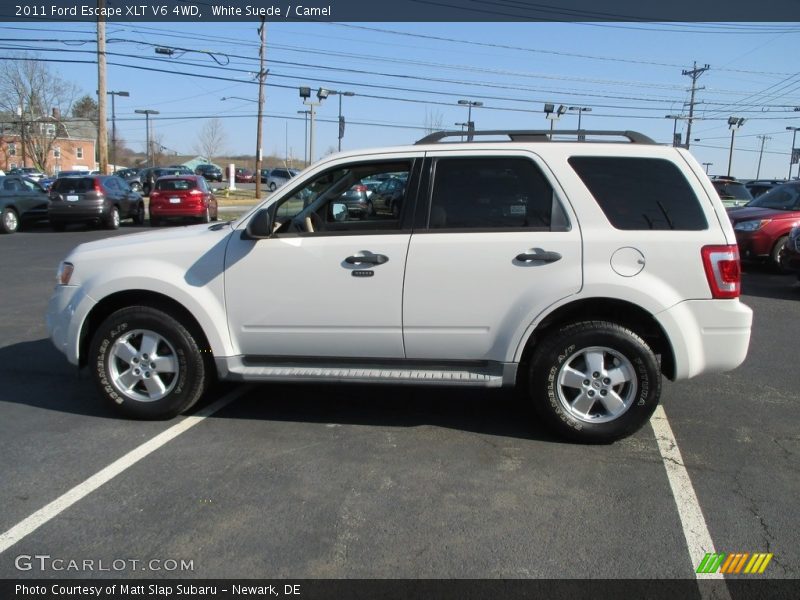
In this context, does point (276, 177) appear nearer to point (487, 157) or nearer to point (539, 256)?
point (487, 157)

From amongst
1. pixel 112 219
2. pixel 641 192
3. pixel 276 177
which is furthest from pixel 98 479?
pixel 276 177

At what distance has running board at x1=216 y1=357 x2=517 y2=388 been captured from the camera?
427 centimetres

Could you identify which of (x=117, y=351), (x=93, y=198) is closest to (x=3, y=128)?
(x=93, y=198)

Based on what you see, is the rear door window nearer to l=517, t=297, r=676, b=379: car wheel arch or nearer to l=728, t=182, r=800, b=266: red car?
l=517, t=297, r=676, b=379: car wheel arch

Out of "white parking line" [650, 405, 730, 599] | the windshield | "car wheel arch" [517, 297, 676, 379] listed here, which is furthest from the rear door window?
the windshield

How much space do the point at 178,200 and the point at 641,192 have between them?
61.7 feet

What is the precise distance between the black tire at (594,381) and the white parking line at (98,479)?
2.41 meters

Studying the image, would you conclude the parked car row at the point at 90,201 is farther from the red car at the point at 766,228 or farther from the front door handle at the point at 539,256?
the front door handle at the point at 539,256

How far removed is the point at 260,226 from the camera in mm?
4285

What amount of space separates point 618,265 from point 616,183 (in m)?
0.56

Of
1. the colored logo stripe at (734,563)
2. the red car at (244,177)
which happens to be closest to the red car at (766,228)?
the colored logo stripe at (734,563)

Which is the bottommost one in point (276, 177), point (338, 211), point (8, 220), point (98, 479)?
point (98, 479)

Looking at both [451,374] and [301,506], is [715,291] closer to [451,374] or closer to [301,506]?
[451,374]

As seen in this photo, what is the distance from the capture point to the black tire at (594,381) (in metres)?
4.11
